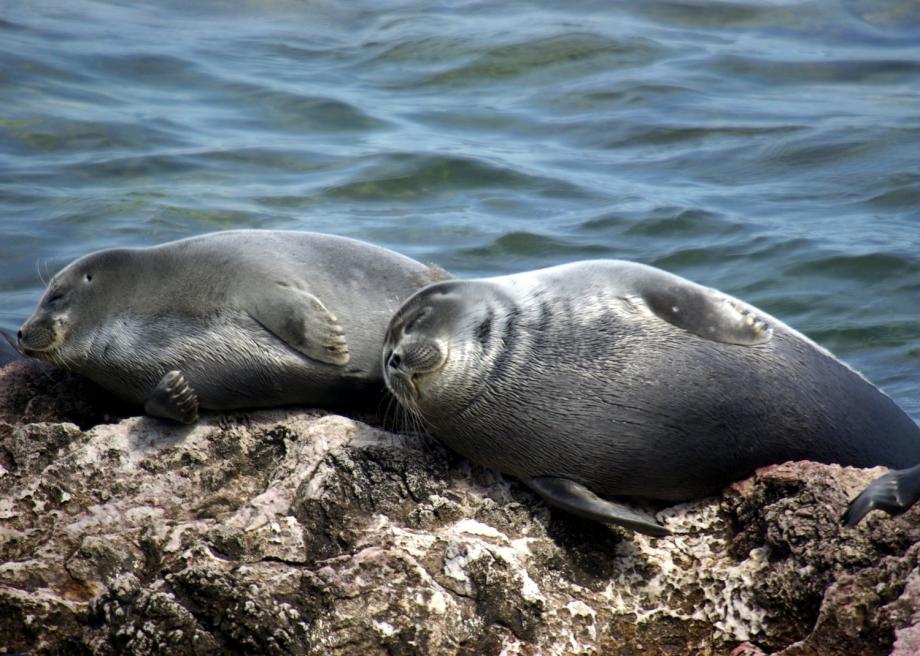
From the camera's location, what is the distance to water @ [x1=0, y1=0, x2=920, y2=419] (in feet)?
33.3

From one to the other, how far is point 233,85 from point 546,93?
342cm

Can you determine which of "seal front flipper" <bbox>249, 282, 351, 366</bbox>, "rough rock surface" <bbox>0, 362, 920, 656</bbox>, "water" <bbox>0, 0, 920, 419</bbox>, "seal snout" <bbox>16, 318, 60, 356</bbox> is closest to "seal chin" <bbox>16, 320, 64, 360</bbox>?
"seal snout" <bbox>16, 318, 60, 356</bbox>

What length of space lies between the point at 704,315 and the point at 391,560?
4.67 ft

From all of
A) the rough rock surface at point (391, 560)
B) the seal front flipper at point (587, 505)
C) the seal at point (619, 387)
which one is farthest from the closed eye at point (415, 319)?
the seal front flipper at point (587, 505)

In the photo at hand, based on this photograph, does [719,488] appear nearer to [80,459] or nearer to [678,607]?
[678,607]

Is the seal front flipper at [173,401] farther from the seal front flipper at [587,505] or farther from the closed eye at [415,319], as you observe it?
the seal front flipper at [587,505]

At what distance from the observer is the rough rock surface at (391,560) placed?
12.7ft

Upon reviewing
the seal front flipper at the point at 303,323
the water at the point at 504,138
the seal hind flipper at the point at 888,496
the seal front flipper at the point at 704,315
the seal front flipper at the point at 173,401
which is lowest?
the water at the point at 504,138

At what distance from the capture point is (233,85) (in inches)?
573

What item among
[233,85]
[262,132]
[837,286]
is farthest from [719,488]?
[233,85]

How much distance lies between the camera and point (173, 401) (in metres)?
4.86

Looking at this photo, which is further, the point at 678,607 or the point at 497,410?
the point at 497,410

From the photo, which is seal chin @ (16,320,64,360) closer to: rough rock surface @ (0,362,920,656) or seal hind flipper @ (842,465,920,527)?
rough rock surface @ (0,362,920,656)

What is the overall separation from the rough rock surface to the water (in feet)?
11.8
